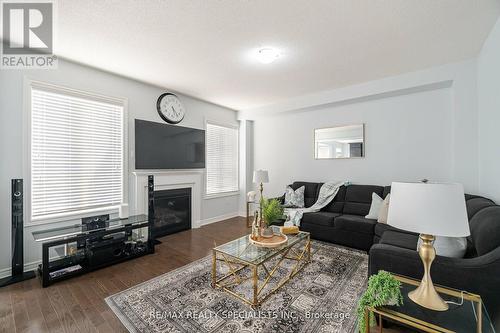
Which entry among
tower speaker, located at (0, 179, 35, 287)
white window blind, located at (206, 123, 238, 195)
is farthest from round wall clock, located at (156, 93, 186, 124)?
tower speaker, located at (0, 179, 35, 287)

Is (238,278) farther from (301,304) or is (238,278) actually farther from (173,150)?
(173,150)

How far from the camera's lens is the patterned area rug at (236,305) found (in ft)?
5.71

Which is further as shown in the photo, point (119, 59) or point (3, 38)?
point (119, 59)

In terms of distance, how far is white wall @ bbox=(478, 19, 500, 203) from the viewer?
220cm

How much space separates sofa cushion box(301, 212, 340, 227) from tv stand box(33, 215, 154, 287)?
2.54 meters

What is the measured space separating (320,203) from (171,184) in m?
2.77

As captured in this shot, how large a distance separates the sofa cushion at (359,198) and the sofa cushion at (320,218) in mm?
359

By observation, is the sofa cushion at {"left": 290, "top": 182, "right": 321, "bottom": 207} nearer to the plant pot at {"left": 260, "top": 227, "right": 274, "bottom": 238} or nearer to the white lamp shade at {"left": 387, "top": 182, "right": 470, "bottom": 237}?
the plant pot at {"left": 260, "top": 227, "right": 274, "bottom": 238}

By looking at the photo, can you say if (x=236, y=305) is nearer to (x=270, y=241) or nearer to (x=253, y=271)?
(x=253, y=271)

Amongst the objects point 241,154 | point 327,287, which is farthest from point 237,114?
point 327,287

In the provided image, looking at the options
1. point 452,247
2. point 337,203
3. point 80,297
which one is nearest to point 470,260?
point 452,247

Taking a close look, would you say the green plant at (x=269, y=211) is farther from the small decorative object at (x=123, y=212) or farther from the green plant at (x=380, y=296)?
the small decorative object at (x=123, y=212)

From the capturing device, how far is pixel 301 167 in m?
4.84

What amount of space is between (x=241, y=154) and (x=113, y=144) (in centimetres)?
289
